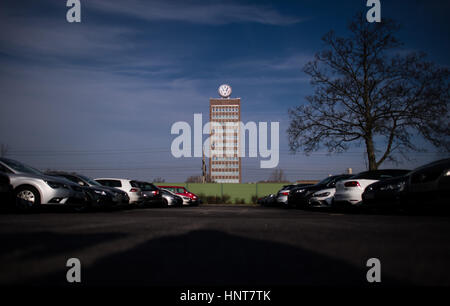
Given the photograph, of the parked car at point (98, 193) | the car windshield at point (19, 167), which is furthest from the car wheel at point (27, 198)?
the parked car at point (98, 193)

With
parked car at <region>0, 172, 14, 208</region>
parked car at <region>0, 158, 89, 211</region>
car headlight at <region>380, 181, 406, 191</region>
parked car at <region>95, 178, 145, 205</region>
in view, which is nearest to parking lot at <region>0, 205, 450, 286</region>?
car headlight at <region>380, 181, 406, 191</region>

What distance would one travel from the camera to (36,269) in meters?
2.64

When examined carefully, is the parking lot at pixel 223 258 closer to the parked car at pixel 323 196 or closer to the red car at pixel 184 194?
the parked car at pixel 323 196

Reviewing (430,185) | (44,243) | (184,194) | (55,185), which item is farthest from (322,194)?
(184,194)

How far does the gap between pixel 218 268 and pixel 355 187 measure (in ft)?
28.7

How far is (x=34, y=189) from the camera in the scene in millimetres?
9555

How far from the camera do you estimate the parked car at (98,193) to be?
12.5 meters

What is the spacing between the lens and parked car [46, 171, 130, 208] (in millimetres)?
12457

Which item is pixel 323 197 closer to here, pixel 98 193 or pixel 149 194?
pixel 98 193

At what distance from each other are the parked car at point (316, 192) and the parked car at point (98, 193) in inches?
273

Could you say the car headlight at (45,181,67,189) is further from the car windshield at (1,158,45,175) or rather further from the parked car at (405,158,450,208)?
the parked car at (405,158,450,208)

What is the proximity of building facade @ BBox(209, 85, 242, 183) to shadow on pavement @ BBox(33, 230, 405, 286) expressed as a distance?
13344 centimetres
